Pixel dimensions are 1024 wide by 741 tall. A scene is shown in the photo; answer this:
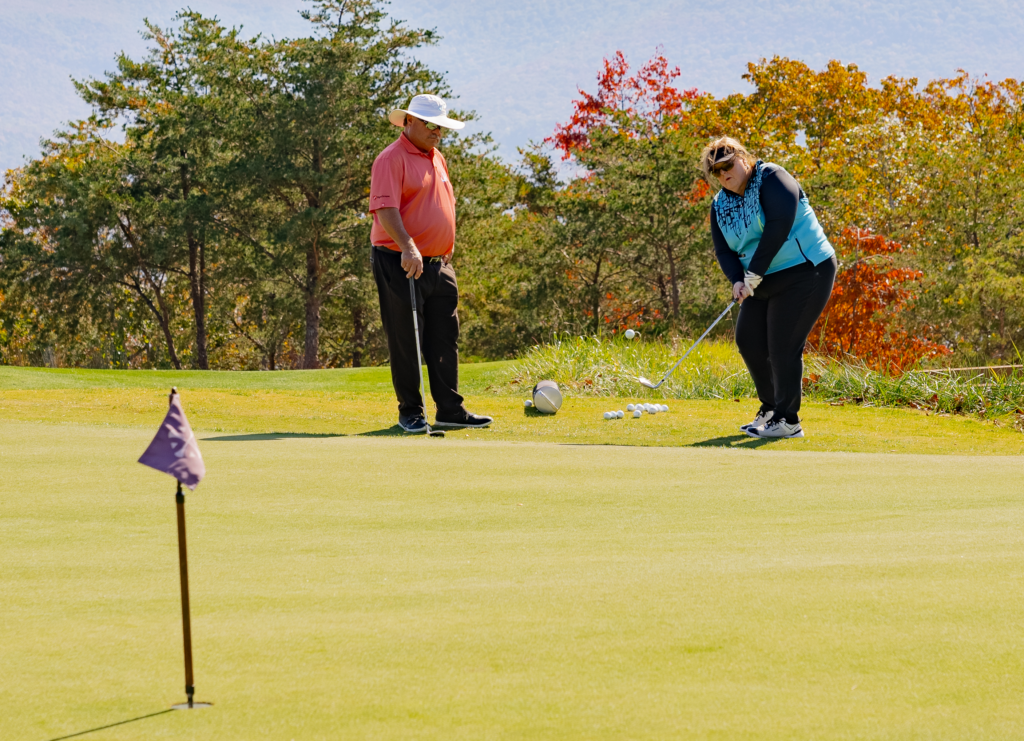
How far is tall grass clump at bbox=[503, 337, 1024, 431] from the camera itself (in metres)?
11.2

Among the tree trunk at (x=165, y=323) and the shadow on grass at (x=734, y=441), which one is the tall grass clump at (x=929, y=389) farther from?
the tree trunk at (x=165, y=323)

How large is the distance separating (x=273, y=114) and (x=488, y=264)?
24.4 ft

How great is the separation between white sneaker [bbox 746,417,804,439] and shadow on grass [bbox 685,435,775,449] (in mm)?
58

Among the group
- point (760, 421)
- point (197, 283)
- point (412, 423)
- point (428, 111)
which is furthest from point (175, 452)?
point (197, 283)

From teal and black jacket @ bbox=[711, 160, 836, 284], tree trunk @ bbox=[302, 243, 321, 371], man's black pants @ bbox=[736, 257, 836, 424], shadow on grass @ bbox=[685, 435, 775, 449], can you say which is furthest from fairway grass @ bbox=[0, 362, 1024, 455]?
tree trunk @ bbox=[302, 243, 321, 371]

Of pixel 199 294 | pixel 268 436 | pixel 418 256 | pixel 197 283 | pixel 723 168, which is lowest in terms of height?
pixel 268 436

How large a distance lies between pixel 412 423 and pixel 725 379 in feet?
19.2

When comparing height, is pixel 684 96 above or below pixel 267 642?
above

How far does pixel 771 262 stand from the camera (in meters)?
7.66

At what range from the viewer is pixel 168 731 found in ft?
6.81

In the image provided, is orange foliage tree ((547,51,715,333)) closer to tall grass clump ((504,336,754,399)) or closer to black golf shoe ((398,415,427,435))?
tall grass clump ((504,336,754,399))

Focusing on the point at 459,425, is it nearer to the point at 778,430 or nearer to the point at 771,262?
A: the point at 778,430

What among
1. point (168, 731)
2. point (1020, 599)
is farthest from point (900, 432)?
point (168, 731)

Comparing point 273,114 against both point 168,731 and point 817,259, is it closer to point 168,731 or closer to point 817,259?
point 817,259
